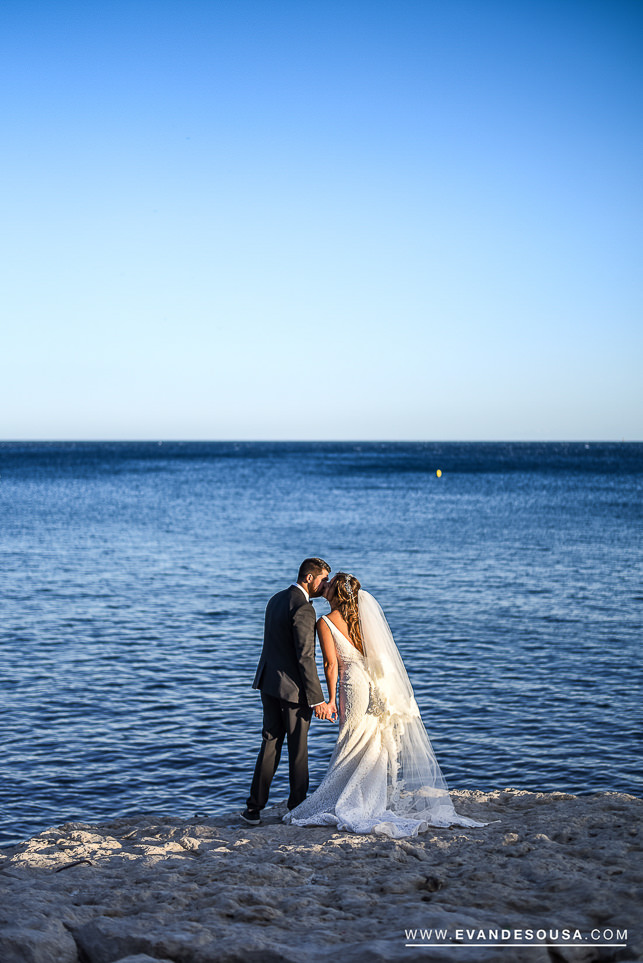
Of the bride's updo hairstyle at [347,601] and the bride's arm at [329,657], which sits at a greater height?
the bride's updo hairstyle at [347,601]

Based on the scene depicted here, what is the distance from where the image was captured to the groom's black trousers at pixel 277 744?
8.09 metres

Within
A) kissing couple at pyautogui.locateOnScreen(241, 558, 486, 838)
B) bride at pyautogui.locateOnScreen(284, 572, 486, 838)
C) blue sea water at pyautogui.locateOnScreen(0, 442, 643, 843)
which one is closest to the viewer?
bride at pyautogui.locateOnScreen(284, 572, 486, 838)

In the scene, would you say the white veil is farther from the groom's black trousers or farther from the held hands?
the groom's black trousers

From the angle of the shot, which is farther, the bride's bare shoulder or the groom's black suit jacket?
the bride's bare shoulder

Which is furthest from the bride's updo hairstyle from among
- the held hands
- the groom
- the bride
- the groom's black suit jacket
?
the held hands

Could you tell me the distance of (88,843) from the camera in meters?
7.68

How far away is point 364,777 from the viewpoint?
782 cm

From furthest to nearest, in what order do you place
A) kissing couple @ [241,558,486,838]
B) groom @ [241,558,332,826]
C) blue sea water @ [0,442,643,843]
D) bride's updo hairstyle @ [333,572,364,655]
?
blue sea water @ [0,442,643,843]
bride's updo hairstyle @ [333,572,364,655]
groom @ [241,558,332,826]
kissing couple @ [241,558,486,838]

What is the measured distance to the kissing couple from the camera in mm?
7852

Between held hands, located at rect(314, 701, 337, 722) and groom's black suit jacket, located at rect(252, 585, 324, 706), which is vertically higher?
groom's black suit jacket, located at rect(252, 585, 324, 706)

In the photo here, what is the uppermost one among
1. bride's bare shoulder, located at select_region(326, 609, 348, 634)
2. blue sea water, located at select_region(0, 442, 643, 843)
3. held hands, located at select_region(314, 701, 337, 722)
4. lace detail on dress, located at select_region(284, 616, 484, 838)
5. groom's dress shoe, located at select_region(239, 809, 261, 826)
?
bride's bare shoulder, located at select_region(326, 609, 348, 634)

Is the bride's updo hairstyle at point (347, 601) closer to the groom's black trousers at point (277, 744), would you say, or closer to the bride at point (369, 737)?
the bride at point (369, 737)

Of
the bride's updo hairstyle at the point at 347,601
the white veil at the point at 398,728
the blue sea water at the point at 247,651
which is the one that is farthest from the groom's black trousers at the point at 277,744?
the blue sea water at the point at 247,651

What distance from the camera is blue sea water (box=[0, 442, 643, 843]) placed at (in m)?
11.5
